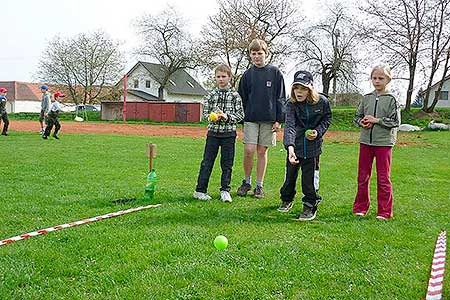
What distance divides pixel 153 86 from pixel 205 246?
60438 millimetres

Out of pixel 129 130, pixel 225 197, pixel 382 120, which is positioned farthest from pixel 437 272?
pixel 129 130

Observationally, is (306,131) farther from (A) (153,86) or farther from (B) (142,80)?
(B) (142,80)

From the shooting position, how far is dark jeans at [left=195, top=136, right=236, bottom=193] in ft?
19.4

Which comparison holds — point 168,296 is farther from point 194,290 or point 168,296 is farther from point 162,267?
point 162,267

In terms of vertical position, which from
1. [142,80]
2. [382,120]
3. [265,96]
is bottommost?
[382,120]

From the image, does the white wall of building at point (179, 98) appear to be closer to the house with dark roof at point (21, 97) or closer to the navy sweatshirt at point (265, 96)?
the house with dark roof at point (21, 97)

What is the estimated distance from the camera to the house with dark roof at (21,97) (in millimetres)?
68125

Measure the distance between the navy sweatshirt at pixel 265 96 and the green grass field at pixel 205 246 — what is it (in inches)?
42.4

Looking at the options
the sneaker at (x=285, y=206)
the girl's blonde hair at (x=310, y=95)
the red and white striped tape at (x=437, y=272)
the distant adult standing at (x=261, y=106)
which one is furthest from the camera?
the distant adult standing at (x=261, y=106)

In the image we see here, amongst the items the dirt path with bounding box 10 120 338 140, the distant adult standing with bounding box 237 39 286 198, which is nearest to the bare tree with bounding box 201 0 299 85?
the dirt path with bounding box 10 120 338 140

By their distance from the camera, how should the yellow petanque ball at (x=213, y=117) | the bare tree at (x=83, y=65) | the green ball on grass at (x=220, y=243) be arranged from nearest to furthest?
the green ball on grass at (x=220, y=243) < the yellow petanque ball at (x=213, y=117) < the bare tree at (x=83, y=65)

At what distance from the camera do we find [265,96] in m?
6.07

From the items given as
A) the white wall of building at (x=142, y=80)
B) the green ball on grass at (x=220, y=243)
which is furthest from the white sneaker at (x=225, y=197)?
the white wall of building at (x=142, y=80)

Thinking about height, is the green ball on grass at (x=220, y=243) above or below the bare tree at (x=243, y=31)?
below
